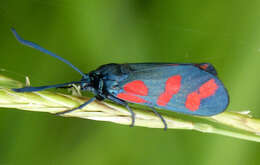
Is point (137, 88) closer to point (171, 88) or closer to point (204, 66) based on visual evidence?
point (171, 88)

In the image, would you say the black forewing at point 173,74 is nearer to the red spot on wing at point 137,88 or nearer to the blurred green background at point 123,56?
the red spot on wing at point 137,88

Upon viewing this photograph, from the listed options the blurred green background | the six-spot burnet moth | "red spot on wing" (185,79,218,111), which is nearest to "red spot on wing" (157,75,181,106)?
the six-spot burnet moth

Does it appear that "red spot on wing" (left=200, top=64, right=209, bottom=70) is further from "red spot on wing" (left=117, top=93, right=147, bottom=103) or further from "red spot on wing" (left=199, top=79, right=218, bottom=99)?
"red spot on wing" (left=117, top=93, right=147, bottom=103)

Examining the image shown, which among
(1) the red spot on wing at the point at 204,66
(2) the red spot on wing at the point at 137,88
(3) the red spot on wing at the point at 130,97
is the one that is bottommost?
(3) the red spot on wing at the point at 130,97

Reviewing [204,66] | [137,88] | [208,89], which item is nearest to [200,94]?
[208,89]

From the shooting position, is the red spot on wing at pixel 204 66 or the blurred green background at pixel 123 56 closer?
the red spot on wing at pixel 204 66

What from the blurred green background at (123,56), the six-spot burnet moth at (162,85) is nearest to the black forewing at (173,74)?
the six-spot burnet moth at (162,85)

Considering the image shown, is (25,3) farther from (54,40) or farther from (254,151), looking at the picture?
(254,151)
